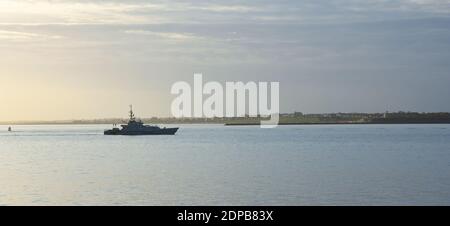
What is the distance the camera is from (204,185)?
4719 centimetres

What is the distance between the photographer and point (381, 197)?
3934 cm

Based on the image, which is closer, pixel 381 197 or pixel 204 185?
pixel 381 197

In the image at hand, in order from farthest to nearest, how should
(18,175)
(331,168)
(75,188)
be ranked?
(331,168) → (18,175) → (75,188)

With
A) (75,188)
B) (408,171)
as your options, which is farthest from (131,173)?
(408,171)
